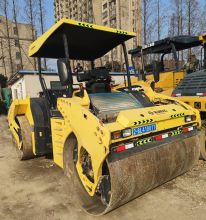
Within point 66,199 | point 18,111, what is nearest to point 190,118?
point 66,199

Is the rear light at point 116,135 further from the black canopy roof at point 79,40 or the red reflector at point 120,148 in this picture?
the black canopy roof at point 79,40

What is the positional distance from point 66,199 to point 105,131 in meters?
1.53

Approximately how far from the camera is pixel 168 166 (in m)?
3.60

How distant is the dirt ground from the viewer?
3451 millimetres

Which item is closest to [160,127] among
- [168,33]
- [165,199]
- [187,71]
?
[165,199]

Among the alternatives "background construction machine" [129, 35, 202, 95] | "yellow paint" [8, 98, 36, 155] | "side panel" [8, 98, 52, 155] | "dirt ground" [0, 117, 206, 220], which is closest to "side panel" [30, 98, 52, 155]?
"side panel" [8, 98, 52, 155]

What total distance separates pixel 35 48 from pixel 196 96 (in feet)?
10.5

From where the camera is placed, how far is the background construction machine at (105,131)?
3160 mm

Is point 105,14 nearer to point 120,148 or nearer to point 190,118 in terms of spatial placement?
point 190,118

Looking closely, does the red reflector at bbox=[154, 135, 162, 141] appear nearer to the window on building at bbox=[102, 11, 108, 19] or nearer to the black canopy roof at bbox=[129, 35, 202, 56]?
the black canopy roof at bbox=[129, 35, 202, 56]

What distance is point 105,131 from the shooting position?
9.87 feet

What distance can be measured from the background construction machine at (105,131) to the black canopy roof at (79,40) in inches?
0.6

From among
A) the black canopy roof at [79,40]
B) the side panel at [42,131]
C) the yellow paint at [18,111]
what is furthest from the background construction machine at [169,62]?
the side panel at [42,131]

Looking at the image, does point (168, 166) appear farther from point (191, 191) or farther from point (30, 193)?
point (30, 193)
